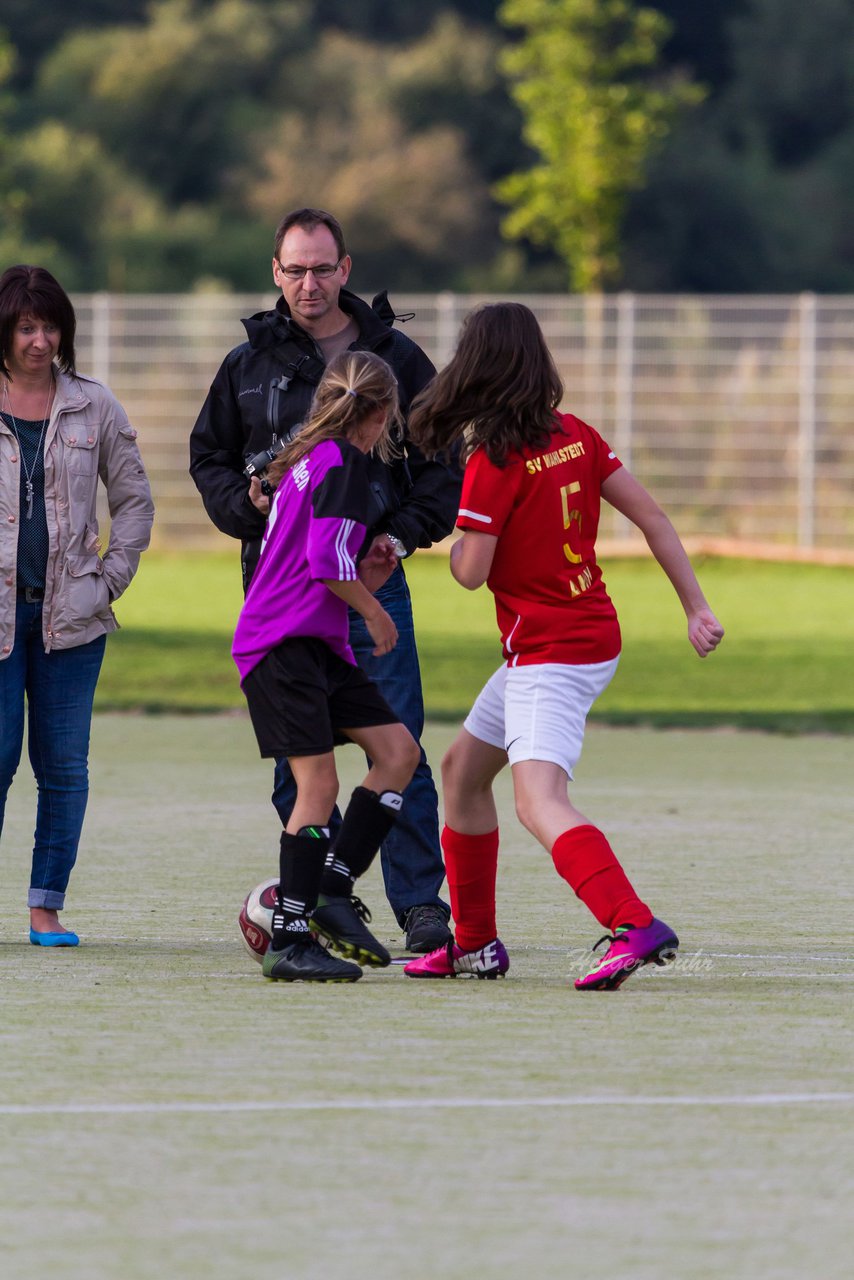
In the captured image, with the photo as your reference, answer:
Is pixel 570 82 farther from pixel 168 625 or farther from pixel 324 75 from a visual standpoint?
pixel 324 75

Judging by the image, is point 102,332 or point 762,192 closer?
point 102,332

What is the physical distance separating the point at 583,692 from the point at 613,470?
586mm

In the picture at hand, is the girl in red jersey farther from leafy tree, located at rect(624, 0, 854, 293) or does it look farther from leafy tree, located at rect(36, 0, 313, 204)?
leafy tree, located at rect(36, 0, 313, 204)

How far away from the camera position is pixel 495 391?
6.12 metres

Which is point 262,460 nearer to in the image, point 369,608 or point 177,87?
point 369,608

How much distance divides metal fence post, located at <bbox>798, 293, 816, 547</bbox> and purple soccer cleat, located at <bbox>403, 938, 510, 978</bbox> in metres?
23.9

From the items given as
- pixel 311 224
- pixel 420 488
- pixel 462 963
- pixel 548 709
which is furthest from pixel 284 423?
pixel 462 963

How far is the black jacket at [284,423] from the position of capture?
265 inches

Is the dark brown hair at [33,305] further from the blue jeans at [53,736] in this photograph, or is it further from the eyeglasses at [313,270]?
the blue jeans at [53,736]

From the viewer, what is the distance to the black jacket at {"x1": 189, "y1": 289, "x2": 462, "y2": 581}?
6738 millimetres

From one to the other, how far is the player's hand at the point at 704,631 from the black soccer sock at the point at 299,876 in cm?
104

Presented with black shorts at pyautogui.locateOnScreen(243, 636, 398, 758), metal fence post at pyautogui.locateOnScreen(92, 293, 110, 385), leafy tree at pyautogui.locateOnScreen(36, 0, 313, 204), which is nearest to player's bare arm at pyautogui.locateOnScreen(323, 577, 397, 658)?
black shorts at pyautogui.locateOnScreen(243, 636, 398, 758)

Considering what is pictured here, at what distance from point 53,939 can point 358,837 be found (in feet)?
3.41

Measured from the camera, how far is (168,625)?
2105 cm
